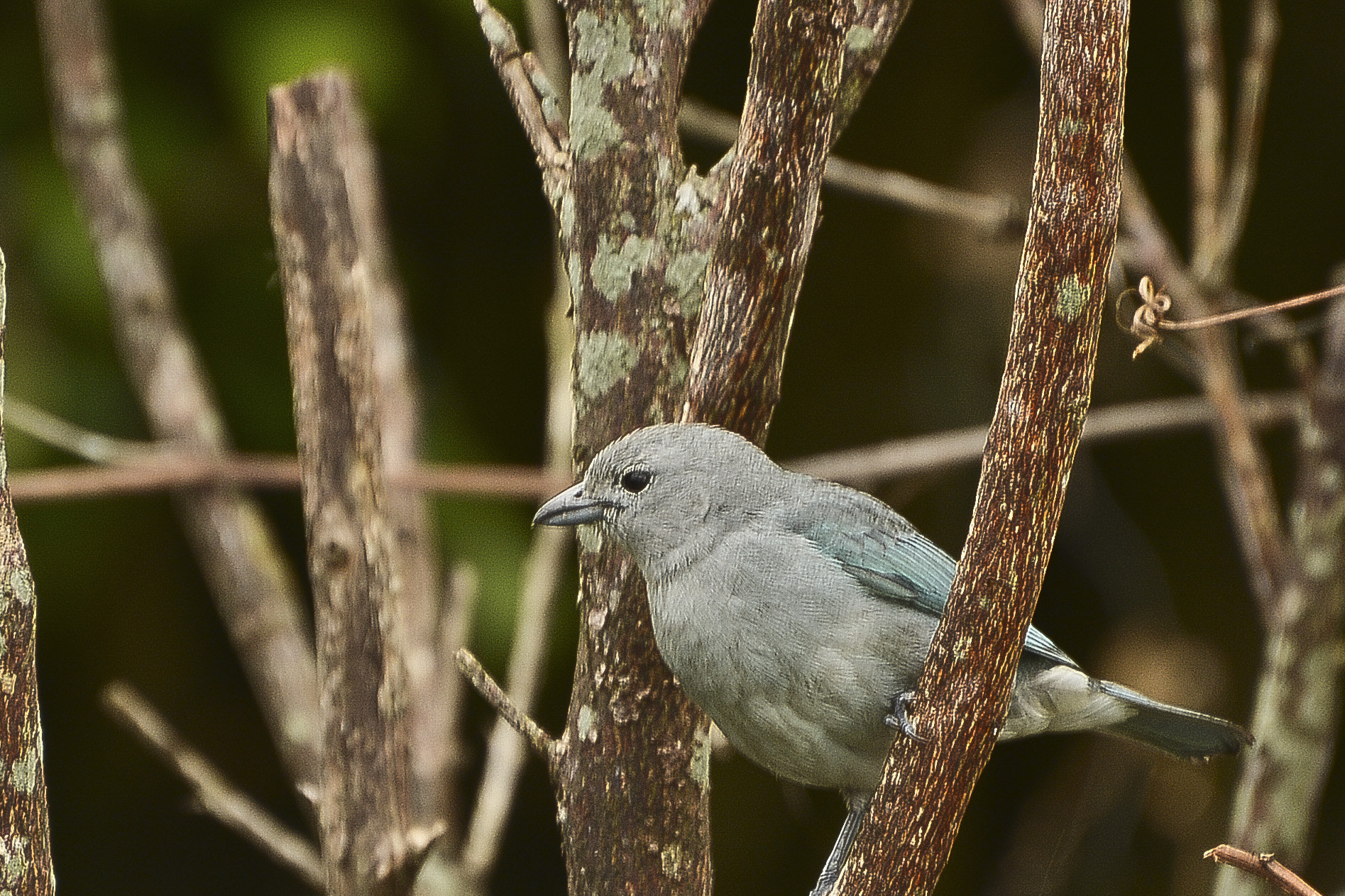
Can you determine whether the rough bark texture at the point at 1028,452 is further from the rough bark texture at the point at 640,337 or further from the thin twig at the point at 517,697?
the thin twig at the point at 517,697

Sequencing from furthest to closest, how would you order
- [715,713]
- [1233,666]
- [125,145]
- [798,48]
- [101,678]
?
[1233,666] → [101,678] → [125,145] → [715,713] → [798,48]

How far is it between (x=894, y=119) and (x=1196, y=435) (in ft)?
5.35

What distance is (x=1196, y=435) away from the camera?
16.7 feet

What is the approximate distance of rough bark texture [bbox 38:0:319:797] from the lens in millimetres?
3426

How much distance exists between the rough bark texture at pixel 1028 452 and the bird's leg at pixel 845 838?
1.30 feet

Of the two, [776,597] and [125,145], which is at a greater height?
[125,145]

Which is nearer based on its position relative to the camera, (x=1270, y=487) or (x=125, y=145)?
(x=125, y=145)

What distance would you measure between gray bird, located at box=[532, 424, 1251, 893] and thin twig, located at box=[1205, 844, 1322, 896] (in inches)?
23.4

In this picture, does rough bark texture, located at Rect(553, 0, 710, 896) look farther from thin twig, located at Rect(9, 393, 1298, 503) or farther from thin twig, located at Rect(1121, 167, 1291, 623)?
thin twig, located at Rect(1121, 167, 1291, 623)

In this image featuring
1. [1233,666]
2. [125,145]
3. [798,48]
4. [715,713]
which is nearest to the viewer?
[798,48]

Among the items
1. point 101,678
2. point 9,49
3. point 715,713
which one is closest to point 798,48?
point 715,713

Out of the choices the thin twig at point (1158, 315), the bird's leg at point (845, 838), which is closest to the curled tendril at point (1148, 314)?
the thin twig at point (1158, 315)

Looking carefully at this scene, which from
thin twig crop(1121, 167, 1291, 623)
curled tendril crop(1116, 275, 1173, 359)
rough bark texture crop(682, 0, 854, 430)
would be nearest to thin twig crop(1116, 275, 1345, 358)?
curled tendril crop(1116, 275, 1173, 359)

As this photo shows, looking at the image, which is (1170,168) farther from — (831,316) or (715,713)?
(715,713)
